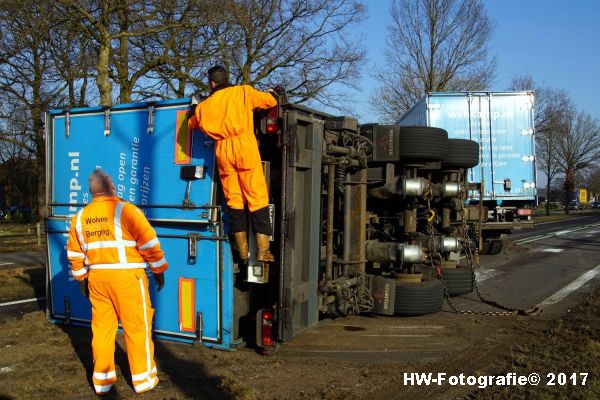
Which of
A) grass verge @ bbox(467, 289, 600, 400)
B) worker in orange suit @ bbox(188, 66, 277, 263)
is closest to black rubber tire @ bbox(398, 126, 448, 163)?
worker in orange suit @ bbox(188, 66, 277, 263)

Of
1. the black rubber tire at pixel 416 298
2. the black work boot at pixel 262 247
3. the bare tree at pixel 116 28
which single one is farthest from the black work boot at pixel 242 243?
the bare tree at pixel 116 28

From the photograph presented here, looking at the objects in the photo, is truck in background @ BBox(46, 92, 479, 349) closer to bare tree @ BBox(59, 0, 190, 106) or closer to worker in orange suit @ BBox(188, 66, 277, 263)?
worker in orange suit @ BBox(188, 66, 277, 263)

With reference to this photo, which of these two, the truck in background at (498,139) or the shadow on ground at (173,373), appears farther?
the truck in background at (498,139)

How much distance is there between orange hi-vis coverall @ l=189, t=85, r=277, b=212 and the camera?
484cm

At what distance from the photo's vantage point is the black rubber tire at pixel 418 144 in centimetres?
665

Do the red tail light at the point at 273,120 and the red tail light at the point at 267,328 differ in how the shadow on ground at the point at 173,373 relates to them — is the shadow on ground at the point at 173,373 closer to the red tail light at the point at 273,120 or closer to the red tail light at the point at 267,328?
the red tail light at the point at 267,328

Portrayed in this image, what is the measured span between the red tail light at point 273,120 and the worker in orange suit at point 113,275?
4.78 feet

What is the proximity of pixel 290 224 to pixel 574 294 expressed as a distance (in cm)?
540

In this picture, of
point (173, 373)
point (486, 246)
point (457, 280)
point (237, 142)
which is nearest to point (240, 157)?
point (237, 142)

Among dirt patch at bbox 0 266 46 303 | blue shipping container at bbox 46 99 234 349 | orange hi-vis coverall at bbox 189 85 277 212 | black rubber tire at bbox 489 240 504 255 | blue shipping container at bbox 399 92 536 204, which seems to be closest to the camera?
orange hi-vis coverall at bbox 189 85 277 212

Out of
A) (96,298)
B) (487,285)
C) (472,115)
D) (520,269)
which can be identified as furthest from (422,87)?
(96,298)

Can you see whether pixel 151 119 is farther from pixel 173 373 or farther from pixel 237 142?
pixel 173 373

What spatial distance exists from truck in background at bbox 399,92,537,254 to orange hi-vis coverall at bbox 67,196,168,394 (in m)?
10.7

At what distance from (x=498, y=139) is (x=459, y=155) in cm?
692
